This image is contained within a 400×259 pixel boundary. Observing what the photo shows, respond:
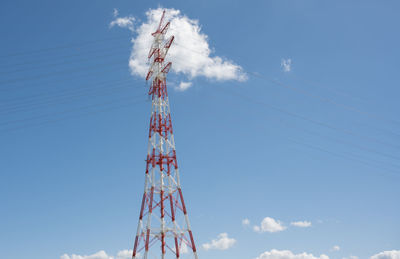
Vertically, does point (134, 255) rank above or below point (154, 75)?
below

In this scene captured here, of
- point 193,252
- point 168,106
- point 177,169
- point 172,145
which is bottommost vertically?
point 193,252

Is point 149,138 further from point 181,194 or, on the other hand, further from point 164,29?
point 164,29

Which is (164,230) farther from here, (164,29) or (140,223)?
(164,29)

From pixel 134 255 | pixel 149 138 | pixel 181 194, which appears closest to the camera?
pixel 134 255

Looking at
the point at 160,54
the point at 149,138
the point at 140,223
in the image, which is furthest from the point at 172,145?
the point at 160,54

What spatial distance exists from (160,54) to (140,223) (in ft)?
72.5

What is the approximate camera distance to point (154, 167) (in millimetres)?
39188

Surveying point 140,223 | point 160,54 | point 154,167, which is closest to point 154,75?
point 160,54

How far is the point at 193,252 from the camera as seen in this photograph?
119 ft

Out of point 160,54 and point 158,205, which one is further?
point 160,54

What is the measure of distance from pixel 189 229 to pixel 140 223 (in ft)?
18.2

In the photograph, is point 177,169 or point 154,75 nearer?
point 177,169

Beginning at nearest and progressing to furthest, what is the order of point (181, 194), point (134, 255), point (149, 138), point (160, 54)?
point (134, 255) → point (181, 194) → point (149, 138) → point (160, 54)

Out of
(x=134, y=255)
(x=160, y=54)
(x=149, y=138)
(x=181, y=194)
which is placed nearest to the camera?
(x=134, y=255)
